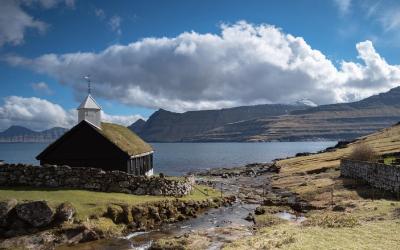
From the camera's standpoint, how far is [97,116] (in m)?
53.9

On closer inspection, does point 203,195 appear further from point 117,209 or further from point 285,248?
point 285,248

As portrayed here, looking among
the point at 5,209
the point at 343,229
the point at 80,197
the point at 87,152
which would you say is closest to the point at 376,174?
the point at 343,229

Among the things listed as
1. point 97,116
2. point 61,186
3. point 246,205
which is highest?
point 97,116

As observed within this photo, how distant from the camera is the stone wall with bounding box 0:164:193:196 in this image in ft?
138

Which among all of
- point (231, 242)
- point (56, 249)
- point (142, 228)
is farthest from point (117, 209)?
point (231, 242)

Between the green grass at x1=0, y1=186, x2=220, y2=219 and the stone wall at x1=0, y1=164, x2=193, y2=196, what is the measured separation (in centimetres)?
157

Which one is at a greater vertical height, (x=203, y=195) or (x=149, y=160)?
(x=149, y=160)

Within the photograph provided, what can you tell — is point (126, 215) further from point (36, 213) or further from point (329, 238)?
point (329, 238)

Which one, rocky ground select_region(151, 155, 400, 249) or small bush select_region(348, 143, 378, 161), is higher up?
small bush select_region(348, 143, 378, 161)

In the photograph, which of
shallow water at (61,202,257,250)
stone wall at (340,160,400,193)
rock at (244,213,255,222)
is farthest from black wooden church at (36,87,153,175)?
stone wall at (340,160,400,193)

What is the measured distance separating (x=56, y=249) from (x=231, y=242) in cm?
1272

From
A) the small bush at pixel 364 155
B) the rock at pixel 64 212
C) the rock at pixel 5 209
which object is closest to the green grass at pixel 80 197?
the rock at pixel 64 212

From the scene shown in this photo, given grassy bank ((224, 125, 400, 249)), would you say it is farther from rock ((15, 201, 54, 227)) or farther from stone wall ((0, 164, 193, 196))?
stone wall ((0, 164, 193, 196))

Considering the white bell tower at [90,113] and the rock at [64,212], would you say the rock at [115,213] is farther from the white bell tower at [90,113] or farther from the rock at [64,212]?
the white bell tower at [90,113]
